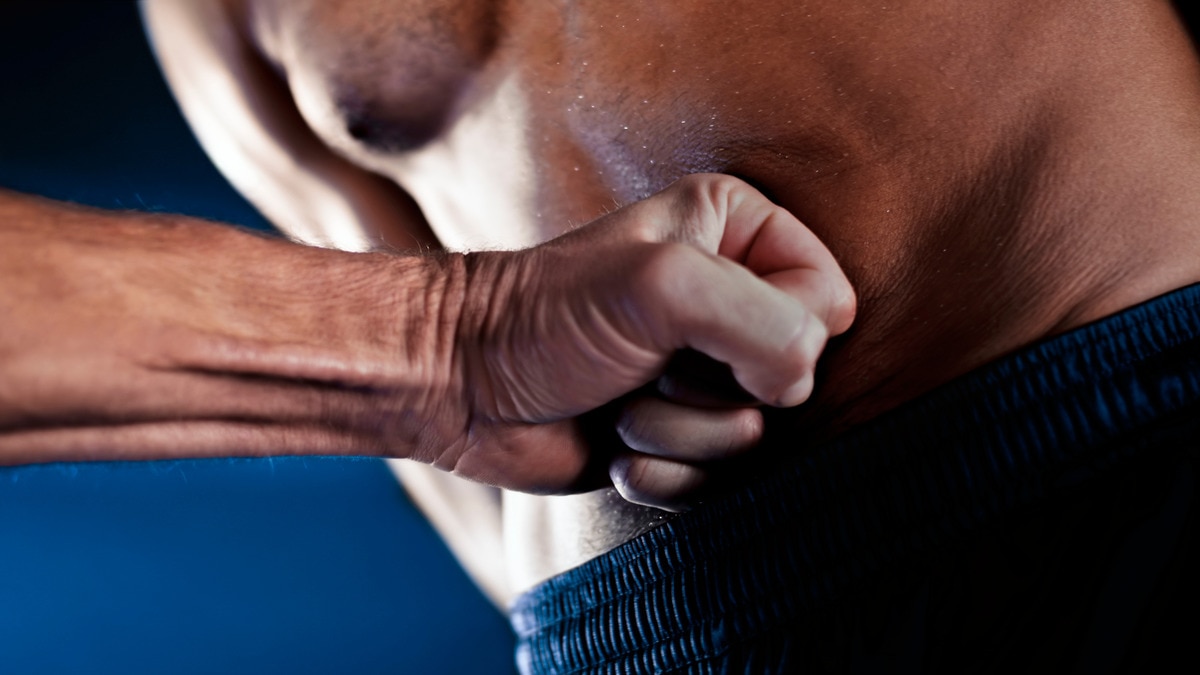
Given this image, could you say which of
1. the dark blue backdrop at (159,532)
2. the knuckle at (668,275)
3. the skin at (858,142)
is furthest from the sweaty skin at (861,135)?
the dark blue backdrop at (159,532)

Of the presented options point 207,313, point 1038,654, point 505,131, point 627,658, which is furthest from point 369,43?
point 1038,654

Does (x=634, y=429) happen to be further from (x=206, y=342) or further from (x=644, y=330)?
(x=206, y=342)

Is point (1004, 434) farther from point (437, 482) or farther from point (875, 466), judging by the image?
point (437, 482)

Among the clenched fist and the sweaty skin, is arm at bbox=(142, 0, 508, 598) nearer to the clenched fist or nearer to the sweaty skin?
the sweaty skin

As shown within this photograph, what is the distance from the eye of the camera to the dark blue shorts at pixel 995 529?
39 centimetres

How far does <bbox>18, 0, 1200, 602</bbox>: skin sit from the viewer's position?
0.47 metres

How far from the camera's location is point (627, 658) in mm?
548

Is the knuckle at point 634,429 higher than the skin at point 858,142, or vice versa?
the skin at point 858,142

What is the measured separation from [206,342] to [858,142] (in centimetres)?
36

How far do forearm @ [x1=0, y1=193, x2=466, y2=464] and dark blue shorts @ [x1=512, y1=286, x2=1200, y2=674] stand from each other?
190mm

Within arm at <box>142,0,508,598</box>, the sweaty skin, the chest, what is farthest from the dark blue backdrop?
the sweaty skin

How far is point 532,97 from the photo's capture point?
0.66 metres

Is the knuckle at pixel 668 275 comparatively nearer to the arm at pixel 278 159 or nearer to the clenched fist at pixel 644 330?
the clenched fist at pixel 644 330

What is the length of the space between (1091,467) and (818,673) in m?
0.16
